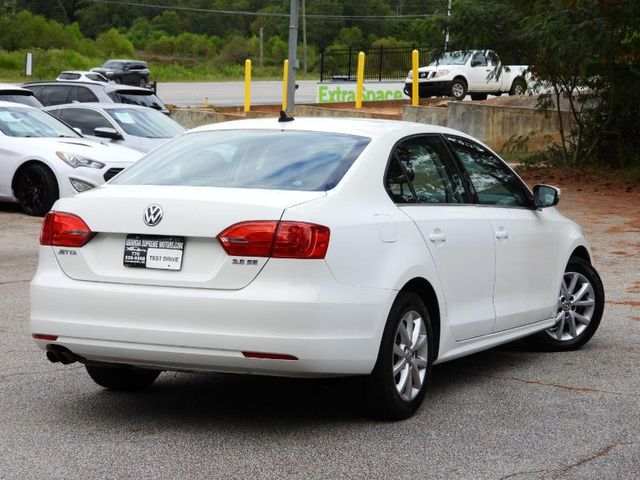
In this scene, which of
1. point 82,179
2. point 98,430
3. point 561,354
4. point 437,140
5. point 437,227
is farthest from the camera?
point 82,179

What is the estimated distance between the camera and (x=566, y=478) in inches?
225

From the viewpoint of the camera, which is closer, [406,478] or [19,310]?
[406,478]

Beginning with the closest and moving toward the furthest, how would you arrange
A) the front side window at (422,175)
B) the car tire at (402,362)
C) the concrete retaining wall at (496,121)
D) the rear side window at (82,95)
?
the car tire at (402,362)
the front side window at (422,175)
the rear side window at (82,95)
the concrete retaining wall at (496,121)

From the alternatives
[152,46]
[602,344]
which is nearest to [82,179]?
[602,344]

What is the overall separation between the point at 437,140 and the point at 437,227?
0.78 meters

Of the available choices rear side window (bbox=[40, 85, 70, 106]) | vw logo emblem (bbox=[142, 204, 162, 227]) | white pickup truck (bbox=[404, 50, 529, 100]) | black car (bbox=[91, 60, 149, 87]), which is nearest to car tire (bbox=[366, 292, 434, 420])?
vw logo emblem (bbox=[142, 204, 162, 227])

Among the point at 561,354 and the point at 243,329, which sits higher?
the point at 243,329

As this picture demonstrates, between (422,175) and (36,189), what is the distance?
10825 millimetres

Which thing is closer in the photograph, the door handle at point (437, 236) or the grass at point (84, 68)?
the door handle at point (437, 236)

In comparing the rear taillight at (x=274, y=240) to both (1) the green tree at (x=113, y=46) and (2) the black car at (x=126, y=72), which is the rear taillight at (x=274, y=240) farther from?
(1) the green tree at (x=113, y=46)

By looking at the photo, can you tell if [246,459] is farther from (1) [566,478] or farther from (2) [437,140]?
(2) [437,140]

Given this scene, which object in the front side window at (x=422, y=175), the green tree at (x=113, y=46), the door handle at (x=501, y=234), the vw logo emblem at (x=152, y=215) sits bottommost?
the green tree at (x=113, y=46)

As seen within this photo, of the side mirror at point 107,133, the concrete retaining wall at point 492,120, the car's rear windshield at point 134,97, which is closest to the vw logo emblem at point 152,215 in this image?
the side mirror at point 107,133

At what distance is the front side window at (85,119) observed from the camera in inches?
815
